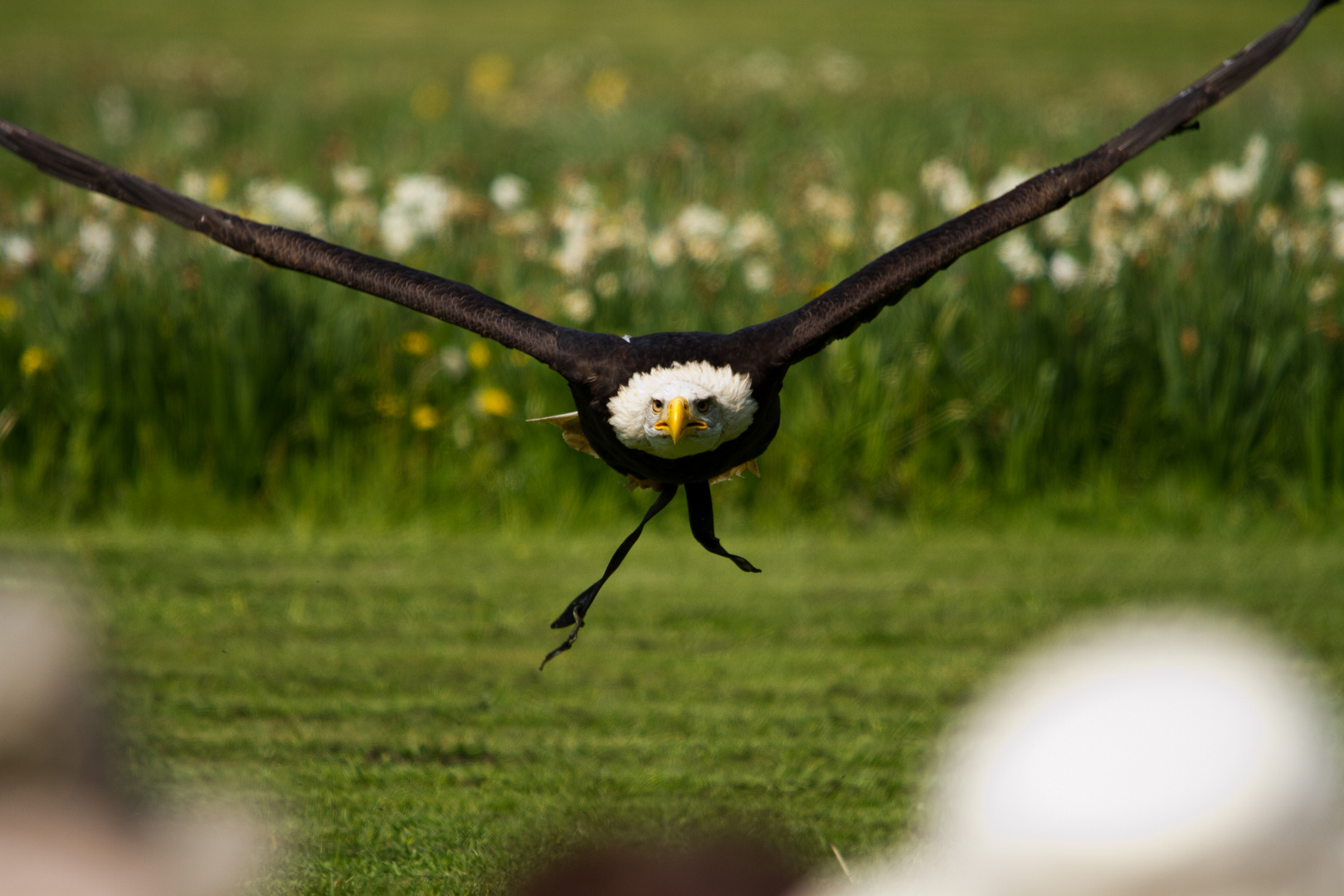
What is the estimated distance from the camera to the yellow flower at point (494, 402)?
6773 millimetres

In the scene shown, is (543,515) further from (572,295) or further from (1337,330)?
(1337,330)

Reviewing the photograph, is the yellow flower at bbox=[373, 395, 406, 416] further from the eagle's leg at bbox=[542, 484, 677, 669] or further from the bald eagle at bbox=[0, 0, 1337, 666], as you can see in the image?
the eagle's leg at bbox=[542, 484, 677, 669]

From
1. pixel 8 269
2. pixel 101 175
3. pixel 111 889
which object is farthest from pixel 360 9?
pixel 111 889

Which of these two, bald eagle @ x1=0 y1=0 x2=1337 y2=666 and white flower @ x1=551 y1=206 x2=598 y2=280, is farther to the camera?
white flower @ x1=551 y1=206 x2=598 y2=280

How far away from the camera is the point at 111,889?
5.94ft

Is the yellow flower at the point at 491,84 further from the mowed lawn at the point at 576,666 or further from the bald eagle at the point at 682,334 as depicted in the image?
the bald eagle at the point at 682,334

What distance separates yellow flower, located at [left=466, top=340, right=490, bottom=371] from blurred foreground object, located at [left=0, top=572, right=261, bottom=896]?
4512mm

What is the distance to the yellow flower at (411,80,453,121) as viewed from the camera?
13.0 meters

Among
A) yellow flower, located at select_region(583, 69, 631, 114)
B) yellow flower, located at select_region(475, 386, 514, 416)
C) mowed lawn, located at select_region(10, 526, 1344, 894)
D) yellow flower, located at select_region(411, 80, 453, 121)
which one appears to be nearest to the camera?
mowed lawn, located at select_region(10, 526, 1344, 894)

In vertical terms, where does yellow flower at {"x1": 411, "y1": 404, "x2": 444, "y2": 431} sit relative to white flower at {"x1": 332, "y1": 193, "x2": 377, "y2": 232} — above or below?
below

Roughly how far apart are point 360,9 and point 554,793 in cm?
3701

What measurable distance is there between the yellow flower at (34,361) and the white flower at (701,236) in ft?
10.1

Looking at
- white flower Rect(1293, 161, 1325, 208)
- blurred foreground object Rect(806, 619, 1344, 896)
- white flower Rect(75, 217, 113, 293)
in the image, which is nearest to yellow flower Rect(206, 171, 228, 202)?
white flower Rect(75, 217, 113, 293)

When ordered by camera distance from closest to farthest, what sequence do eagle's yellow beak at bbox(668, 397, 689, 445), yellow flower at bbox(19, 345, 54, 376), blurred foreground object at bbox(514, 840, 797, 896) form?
blurred foreground object at bbox(514, 840, 797, 896)
eagle's yellow beak at bbox(668, 397, 689, 445)
yellow flower at bbox(19, 345, 54, 376)
